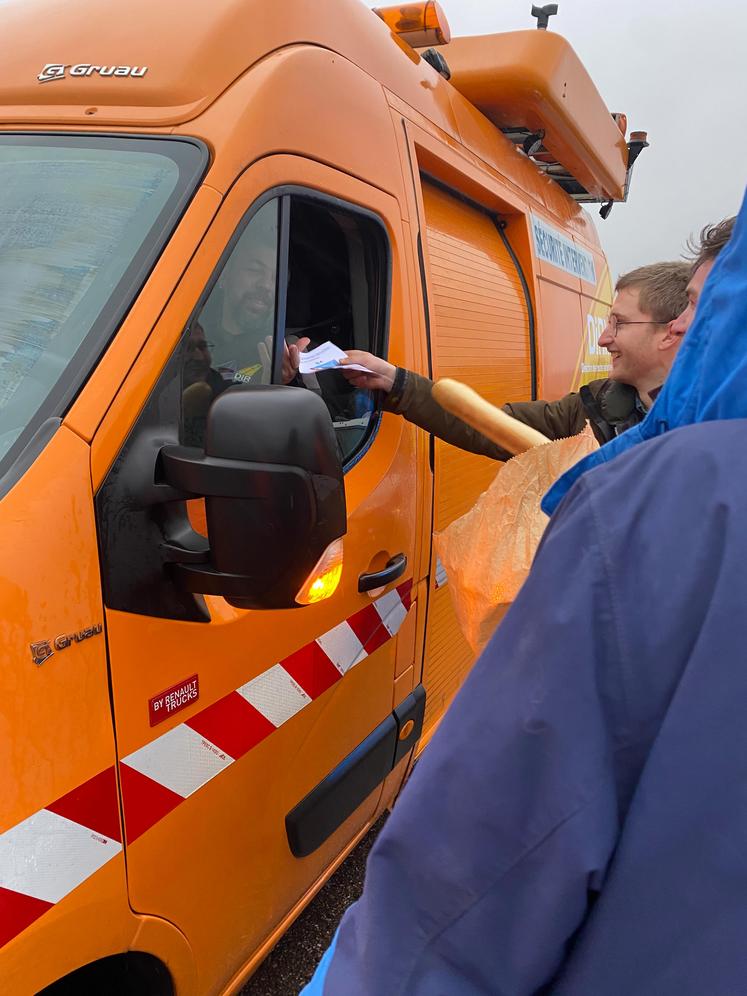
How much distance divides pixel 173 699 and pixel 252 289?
0.86 metres

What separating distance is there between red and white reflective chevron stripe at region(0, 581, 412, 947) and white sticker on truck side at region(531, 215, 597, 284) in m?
2.27

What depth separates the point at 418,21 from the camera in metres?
2.50

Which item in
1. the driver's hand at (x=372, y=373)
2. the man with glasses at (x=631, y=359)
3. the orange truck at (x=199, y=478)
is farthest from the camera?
the man with glasses at (x=631, y=359)

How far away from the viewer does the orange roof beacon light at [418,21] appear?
249 cm

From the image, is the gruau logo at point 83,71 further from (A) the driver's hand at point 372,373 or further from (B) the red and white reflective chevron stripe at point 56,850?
(B) the red and white reflective chevron stripe at point 56,850

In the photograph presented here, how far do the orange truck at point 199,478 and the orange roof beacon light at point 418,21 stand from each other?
27cm

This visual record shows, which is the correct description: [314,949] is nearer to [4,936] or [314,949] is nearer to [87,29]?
[4,936]

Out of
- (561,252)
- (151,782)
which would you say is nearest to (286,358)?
(151,782)

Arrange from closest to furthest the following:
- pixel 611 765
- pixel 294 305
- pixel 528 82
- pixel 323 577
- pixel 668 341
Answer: pixel 611 765
pixel 323 577
pixel 294 305
pixel 668 341
pixel 528 82

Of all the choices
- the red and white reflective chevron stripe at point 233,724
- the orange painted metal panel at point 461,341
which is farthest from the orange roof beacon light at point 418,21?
the red and white reflective chevron stripe at point 233,724

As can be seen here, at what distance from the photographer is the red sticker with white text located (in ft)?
4.14

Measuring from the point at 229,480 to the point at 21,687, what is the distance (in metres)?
0.42

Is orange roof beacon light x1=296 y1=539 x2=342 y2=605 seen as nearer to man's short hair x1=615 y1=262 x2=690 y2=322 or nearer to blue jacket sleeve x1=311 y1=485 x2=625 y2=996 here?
blue jacket sleeve x1=311 y1=485 x2=625 y2=996

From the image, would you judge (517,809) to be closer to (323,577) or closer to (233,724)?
(323,577)
